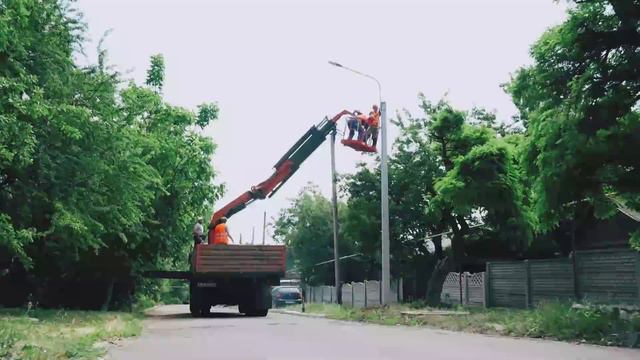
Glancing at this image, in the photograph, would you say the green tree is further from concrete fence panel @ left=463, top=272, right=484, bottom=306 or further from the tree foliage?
the tree foliage

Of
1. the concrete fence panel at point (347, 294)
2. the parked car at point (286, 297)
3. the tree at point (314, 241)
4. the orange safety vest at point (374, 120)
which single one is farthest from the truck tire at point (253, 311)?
the tree at point (314, 241)

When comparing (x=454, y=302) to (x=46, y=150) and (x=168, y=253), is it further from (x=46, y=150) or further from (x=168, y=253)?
(x=46, y=150)

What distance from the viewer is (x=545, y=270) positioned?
21.2 meters

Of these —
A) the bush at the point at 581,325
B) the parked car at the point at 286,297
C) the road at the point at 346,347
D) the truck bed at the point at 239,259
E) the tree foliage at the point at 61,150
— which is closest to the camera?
the road at the point at 346,347

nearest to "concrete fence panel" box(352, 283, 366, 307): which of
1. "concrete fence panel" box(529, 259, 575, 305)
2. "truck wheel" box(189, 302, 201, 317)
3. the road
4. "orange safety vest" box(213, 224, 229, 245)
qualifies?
"truck wheel" box(189, 302, 201, 317)

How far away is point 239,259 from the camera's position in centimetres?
2366

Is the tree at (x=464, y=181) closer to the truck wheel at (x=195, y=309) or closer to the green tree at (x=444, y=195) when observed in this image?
the green tree at (x=444, y=195)

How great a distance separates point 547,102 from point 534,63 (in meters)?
0.84

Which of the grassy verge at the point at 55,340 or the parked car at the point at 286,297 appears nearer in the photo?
the grassy verge at the point at 55,340

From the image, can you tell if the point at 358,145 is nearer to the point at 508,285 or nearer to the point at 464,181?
the point at 464,181

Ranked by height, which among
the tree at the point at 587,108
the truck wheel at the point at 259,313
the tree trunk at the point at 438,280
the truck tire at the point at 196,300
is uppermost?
the tree at the point at 587,108

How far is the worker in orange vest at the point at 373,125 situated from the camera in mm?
26797

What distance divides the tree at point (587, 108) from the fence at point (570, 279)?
3.40m

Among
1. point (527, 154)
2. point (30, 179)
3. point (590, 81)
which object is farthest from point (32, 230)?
point (590, 81)
